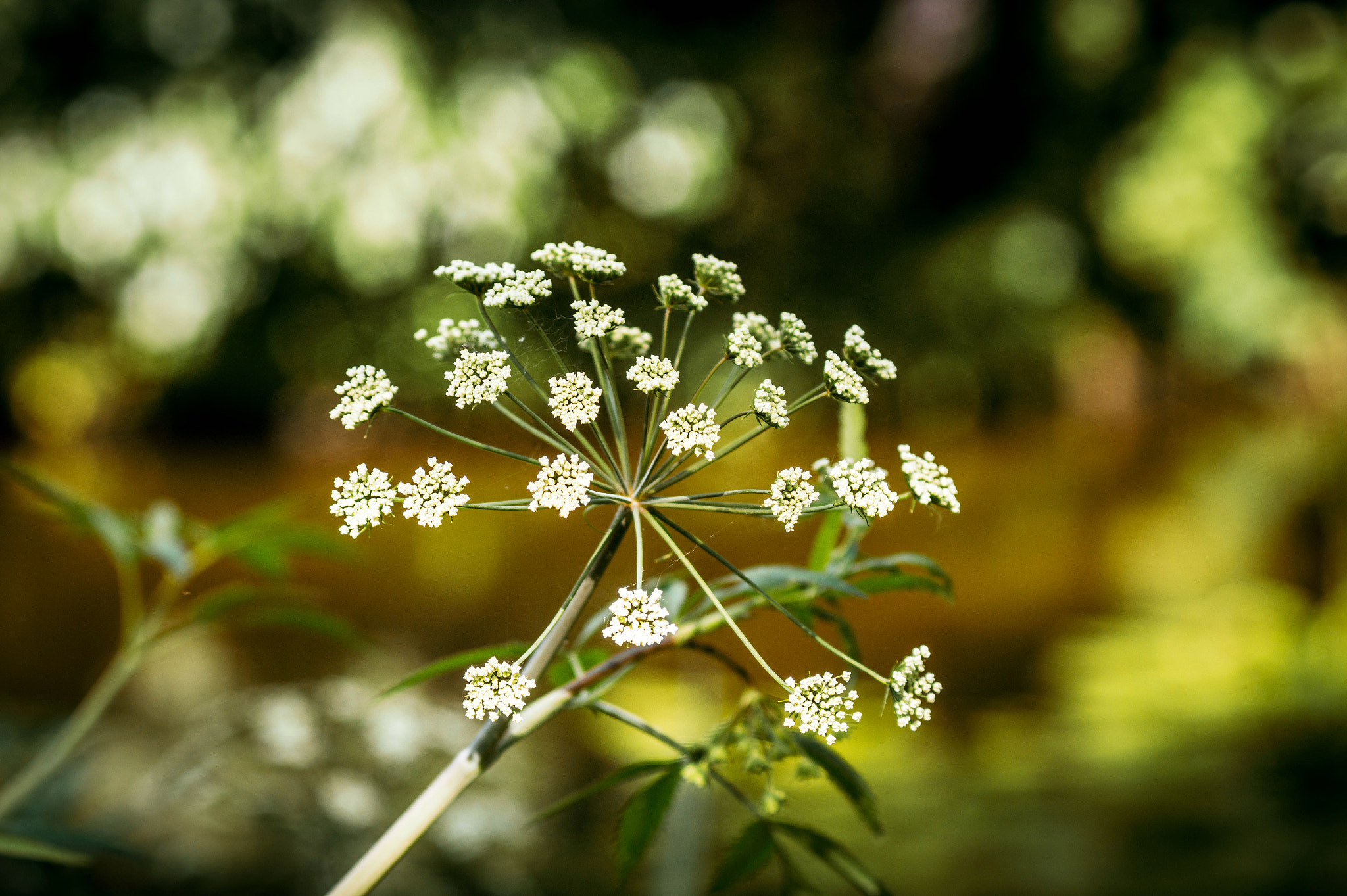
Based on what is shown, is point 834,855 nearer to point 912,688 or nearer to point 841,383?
point 912,688

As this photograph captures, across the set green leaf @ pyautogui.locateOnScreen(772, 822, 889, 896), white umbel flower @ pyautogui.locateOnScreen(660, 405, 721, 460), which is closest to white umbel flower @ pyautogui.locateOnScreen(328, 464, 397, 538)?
white umbel flower @ pyautogui.locateOnScreen(660, 405, 721, 460)

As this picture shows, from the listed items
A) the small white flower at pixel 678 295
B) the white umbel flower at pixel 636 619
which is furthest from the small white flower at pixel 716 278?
the white umbel flower at pixel 636 619

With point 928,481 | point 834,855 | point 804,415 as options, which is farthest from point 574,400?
point 804,415

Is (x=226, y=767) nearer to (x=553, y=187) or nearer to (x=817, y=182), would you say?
(x=553, y=187)

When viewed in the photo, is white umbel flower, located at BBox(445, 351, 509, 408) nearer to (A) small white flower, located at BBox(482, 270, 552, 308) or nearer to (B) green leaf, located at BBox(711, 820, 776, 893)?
(A) small white flower, located at BBox(482, 270, 552, 308)

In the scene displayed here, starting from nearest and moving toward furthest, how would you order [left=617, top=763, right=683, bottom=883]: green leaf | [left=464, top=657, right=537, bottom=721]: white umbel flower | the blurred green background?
[left=464, top=657, right=537, bottom=721]: white umbel flower → [left=617, top=763, right=683, bottom=883]: green leaf → the blurred green background
